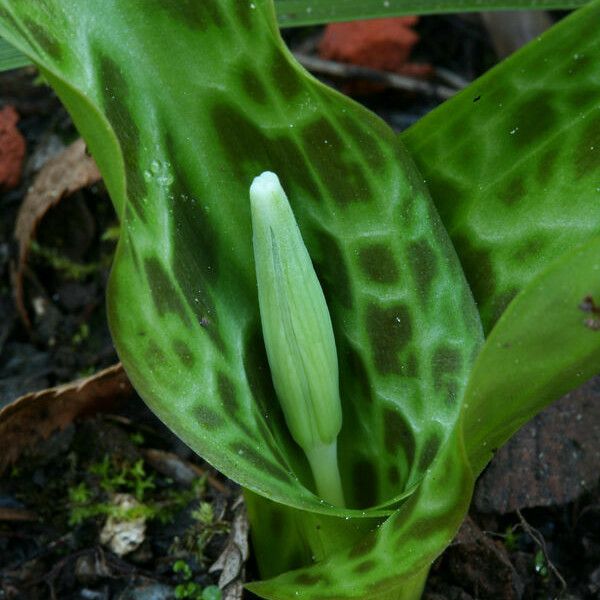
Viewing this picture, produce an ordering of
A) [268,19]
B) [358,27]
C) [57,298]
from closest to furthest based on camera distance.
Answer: [268,19], [57,298], [358,27]

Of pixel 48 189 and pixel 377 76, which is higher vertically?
pixel 48 189

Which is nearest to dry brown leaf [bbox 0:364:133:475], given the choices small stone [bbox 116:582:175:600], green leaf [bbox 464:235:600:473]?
small stone [bbox 116:582:175:600]

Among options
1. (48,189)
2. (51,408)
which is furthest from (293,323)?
(48,189)

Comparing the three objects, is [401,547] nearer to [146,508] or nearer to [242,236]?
[242,236]

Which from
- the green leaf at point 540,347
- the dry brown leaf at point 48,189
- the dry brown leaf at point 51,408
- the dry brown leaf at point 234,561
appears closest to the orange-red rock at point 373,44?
the dry brown leaf at point 48,189

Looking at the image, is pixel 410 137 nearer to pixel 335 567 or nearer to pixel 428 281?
pixel 428 281

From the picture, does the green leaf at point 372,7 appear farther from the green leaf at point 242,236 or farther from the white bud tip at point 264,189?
the white bud tip at point 264,189

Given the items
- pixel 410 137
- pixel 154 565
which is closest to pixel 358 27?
pixel 410 137
